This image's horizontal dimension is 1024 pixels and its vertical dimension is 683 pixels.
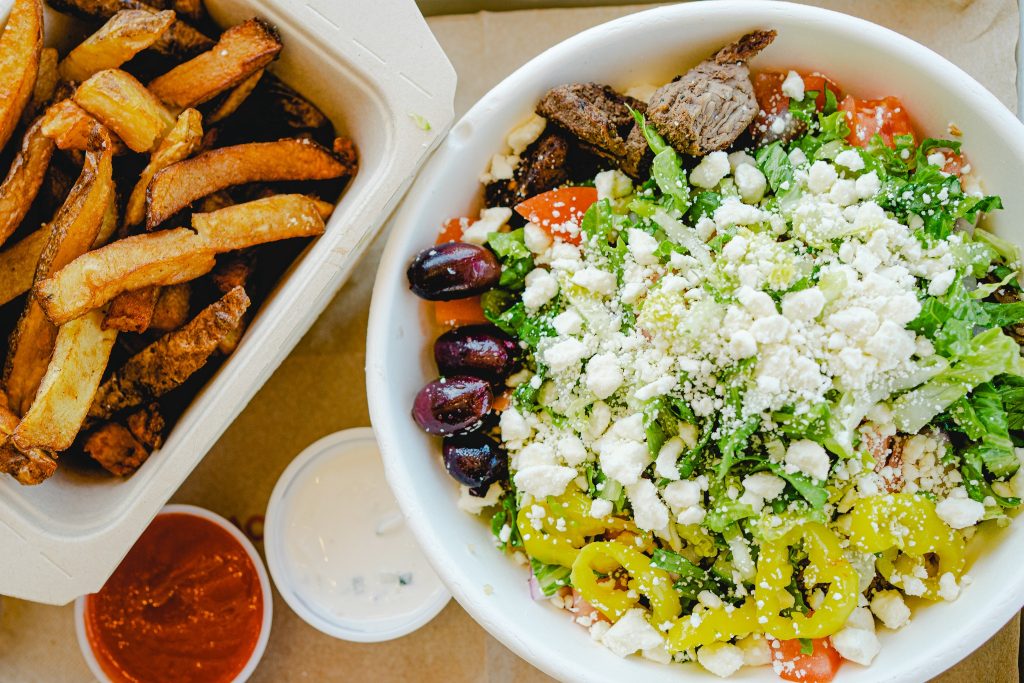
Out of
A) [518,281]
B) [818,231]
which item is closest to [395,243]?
[518,281]

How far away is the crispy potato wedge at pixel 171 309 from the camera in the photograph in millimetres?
1673

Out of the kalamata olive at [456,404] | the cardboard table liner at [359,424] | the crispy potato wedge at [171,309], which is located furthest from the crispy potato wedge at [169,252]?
the cardboard table liner at [359,424]

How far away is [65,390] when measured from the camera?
60.2 inches

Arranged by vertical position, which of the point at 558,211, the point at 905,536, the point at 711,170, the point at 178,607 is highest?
the point at 711,170

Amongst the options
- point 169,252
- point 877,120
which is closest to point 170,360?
point 169,252

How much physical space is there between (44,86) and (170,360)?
59cm

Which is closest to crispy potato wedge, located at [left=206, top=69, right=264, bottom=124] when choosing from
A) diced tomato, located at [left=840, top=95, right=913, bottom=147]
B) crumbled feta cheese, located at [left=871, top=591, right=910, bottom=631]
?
diced tomato, located at [left=840, top=95, right=913, bottom=147]

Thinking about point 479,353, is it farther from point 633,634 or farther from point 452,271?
point 633,634

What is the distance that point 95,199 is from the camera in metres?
1.51

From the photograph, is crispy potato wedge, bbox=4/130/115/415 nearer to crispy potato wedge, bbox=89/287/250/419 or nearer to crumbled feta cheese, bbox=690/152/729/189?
crispy potato wedge, bbox=89/287/250/419

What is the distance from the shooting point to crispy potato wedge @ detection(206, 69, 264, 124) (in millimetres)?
1722

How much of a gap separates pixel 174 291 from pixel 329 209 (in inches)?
13.7

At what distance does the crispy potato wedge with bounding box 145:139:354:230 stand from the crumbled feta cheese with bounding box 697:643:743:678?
1222 millimetres

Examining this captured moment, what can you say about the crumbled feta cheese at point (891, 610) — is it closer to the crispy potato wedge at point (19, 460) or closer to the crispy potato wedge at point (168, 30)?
the crispy potato wedge at point (19, 460)
